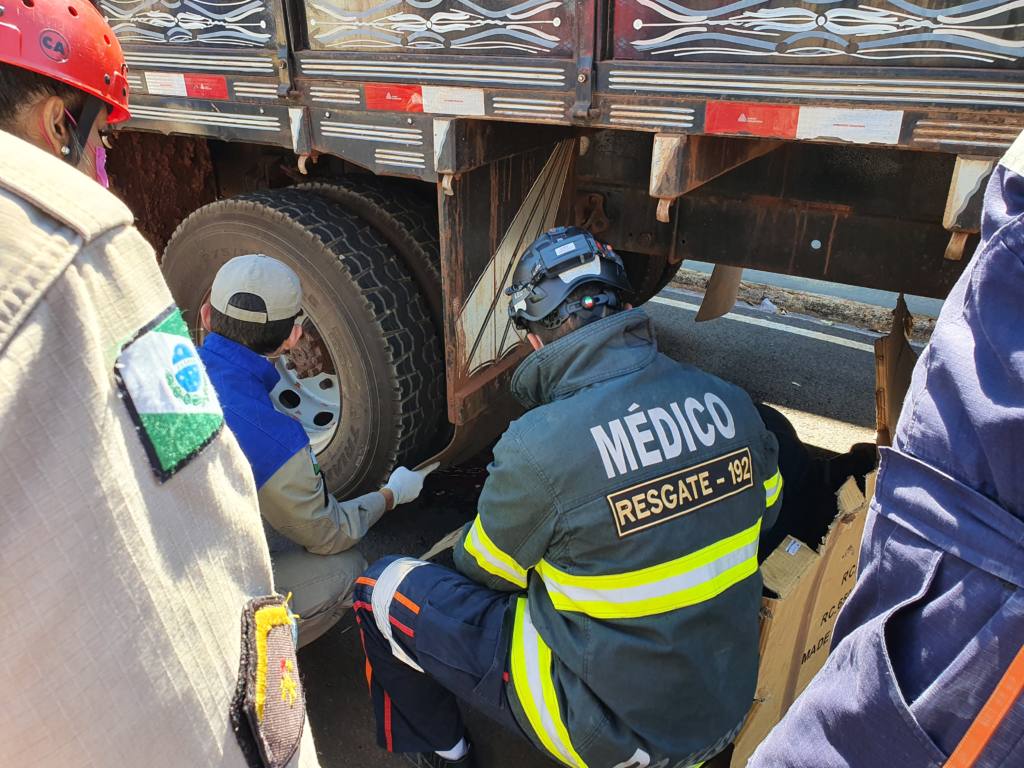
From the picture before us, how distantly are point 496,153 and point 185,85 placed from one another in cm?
125

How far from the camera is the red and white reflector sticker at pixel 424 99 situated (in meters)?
2.24

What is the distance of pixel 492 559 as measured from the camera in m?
1.93

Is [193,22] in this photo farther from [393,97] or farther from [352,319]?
[352,319]

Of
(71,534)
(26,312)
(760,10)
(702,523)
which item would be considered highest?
(760,10)

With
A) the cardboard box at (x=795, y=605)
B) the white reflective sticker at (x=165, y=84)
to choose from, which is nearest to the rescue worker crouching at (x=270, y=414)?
the white reflective sticker at (x=165, y=84)

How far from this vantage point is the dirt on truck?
5.69ft

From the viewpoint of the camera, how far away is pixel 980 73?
63.4 inches

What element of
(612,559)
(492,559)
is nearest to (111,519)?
(612,559)

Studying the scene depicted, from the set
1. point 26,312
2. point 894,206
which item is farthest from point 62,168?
point 894,206

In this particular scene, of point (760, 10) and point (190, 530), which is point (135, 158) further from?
point (190, 530)

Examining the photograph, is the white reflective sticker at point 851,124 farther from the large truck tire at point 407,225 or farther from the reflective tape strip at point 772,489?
the large truck tire at point 407,225

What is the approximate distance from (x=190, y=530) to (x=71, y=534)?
14cm

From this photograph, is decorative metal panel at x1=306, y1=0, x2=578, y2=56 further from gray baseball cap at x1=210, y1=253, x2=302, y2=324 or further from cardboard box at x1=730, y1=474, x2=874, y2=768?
cardboard box at x1=730, y1=474, x2=874, y2=768

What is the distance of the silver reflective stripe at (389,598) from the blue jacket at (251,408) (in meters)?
0.44
